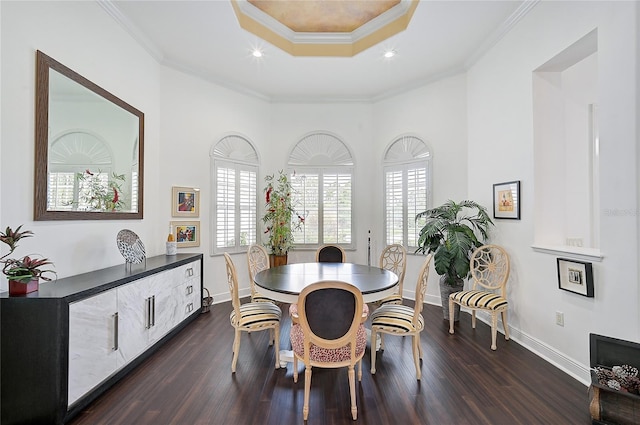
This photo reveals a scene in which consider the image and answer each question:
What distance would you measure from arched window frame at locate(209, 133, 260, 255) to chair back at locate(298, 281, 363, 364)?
3.21 m

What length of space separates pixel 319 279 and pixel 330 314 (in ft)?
2.77

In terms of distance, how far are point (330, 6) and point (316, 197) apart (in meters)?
2.93

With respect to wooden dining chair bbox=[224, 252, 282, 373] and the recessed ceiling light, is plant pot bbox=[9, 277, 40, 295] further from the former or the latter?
the recessed ceiling light

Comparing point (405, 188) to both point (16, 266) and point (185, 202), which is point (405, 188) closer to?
point (185, 202)

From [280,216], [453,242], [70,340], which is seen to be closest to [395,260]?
[453,242]

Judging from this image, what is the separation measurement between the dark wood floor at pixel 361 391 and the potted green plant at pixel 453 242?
0.86 meters

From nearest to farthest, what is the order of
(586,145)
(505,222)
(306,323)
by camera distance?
(306,323)
(586,145)
(505,222)

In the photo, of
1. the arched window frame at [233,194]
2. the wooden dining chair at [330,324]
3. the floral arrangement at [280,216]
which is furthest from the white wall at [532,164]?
the arched window frame at [233,194]

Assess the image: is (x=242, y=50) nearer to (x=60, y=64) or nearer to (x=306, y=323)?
(x=60, y=64)

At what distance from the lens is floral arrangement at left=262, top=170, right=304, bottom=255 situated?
509 centimetres

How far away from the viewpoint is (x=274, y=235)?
5.11m

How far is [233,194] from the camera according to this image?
509 centimetres

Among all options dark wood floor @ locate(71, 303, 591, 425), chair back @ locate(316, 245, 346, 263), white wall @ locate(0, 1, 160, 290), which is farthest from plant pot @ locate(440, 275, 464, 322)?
white wall @ locate(0, 1, 160, 290)

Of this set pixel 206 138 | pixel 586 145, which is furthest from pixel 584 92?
pixel 206 138
